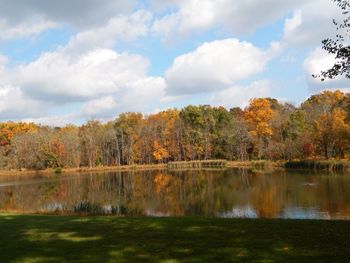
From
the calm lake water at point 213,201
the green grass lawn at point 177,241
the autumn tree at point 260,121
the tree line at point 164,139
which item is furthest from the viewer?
the tree line at point 164,139

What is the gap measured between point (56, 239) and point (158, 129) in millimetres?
83117

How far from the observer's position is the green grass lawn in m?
9.52

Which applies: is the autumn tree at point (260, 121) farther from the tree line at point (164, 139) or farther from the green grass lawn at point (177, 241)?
the green grass lawn at point (177, 241)

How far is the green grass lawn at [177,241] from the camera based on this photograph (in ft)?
31.2

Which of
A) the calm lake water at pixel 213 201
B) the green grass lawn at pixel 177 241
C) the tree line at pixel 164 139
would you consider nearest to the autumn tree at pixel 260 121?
the tree line at pixel 164 139

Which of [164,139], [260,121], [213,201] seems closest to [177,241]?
[213,201]

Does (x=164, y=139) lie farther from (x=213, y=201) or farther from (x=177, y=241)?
(x=177, y=241)

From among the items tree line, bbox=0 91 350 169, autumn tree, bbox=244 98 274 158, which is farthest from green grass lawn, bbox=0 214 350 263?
tree line, bbox=0 91 350 169

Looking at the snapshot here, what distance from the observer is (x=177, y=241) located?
11.3 m

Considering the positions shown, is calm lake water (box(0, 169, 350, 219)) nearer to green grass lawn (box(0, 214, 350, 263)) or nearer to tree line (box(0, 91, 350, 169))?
green grass lawn (box(0, 214, 350, 263))

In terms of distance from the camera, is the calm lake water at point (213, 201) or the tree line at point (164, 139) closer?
the calm lake water at point (213, 201)

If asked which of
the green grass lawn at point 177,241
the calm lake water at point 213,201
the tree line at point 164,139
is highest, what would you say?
the tree line at point 164,139

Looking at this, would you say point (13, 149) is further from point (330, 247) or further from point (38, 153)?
point (330, 247)

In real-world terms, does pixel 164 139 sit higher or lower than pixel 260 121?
lower
